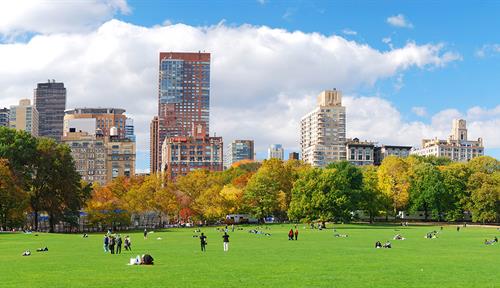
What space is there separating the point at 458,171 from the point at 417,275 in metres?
121

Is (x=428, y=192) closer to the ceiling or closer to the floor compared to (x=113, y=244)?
closer to the ceiling

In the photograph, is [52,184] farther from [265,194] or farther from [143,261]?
[143,261]

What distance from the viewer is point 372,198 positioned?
139500 millimetres

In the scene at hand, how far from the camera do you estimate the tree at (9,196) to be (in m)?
93.1

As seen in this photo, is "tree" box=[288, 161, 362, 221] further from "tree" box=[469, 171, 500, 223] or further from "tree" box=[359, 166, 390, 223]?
"tree" box=[469, 171, 500, 223]

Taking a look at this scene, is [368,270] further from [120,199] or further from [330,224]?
[120,199]

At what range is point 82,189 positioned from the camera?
118 metres

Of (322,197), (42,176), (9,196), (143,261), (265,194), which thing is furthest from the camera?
(265,194)

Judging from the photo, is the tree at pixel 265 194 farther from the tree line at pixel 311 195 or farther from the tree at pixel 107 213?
the tree at pixel 107 213

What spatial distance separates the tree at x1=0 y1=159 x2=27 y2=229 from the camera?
93.1 metres

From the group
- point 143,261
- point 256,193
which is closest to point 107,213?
point 256,193

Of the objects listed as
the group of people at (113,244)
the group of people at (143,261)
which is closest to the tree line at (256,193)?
the group of people at (113,244)

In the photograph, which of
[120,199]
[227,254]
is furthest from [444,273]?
[120,199]

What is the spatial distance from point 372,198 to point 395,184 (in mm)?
17057
